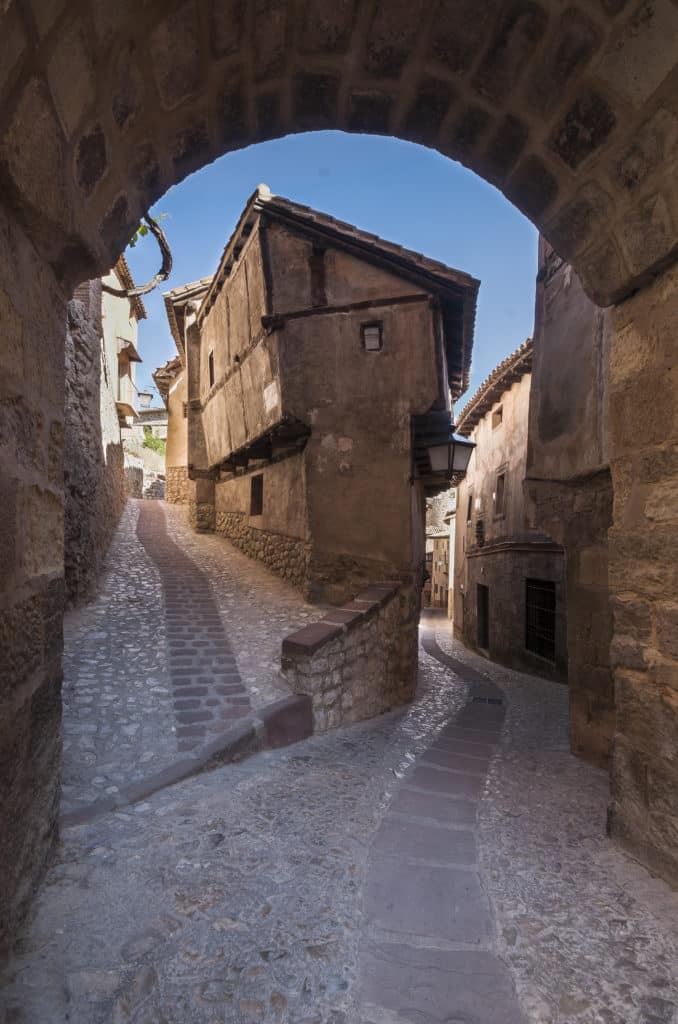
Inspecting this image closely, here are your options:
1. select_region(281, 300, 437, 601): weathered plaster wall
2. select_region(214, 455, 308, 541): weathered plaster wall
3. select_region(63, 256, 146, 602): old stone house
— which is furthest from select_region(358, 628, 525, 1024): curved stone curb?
select_region(214, 455, 308, 541): weathered plaster wall

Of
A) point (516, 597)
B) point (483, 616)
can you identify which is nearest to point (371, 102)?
point (516, 597)

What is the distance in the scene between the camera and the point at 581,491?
446cm

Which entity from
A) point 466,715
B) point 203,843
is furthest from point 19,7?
point 466,715

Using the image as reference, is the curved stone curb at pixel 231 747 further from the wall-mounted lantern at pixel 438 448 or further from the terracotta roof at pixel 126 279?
the terracotta roof at pixel 126 279

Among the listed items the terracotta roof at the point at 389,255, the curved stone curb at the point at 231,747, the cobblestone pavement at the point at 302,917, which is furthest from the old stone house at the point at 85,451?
the cobblestone pavement at the point at 302,917

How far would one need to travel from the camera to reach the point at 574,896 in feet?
6.12

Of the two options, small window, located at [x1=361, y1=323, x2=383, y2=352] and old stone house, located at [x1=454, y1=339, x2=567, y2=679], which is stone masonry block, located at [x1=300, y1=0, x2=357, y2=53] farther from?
old stone house, located at [x1=454, y1=339, x2=567, y2=679]

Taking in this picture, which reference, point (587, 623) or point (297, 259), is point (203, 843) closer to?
point (587, 623)

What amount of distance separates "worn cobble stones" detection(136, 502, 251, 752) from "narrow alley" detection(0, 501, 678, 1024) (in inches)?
1.4

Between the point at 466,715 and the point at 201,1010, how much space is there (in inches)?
220

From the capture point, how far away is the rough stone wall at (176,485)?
58.5 feet

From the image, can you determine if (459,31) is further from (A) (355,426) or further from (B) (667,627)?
(A) (355,426)

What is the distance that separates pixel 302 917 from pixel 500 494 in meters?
12.5

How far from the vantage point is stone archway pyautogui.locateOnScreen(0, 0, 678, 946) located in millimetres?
1379
